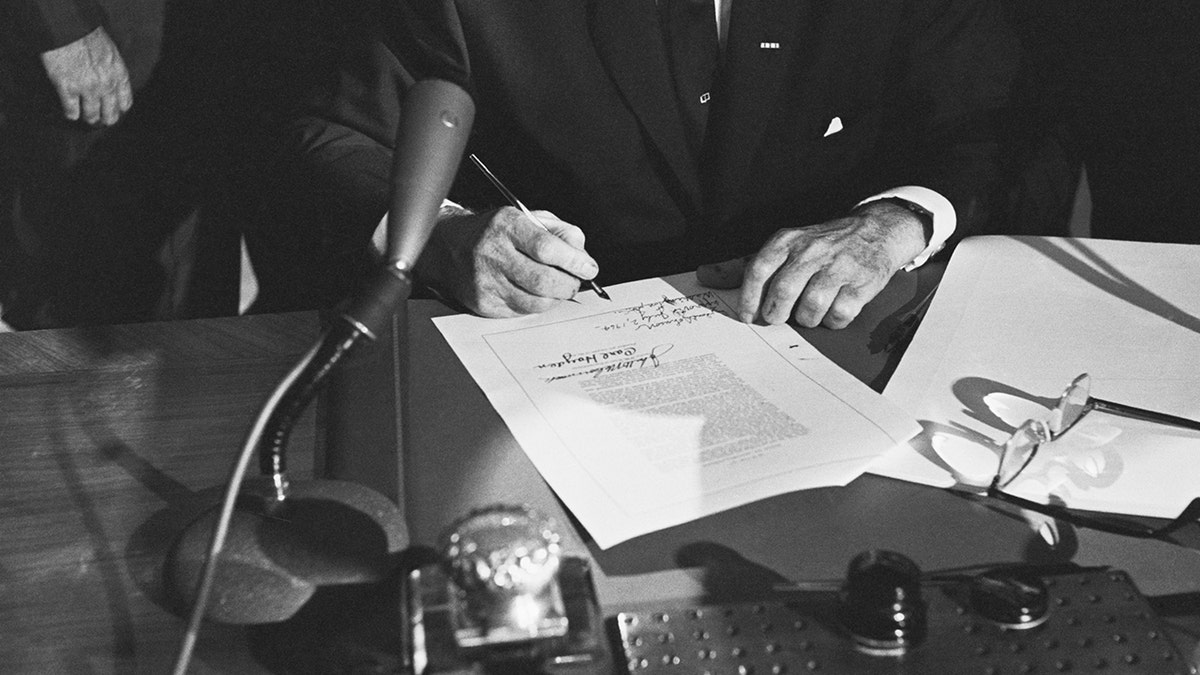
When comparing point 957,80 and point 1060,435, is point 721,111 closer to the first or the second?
point 957,80

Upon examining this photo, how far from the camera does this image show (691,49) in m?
1.28

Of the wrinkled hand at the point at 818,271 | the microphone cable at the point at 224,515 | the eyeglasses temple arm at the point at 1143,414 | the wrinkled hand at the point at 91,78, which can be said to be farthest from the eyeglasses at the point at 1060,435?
the wrinkled hand at the point at 91,78

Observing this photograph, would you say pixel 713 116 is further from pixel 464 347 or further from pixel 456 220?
pixel 464 347

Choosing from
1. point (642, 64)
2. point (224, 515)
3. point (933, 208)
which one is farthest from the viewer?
point (642, 64)

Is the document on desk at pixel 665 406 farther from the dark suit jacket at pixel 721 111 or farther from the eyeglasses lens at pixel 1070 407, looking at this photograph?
the dark suit jacket at pixel 721 111

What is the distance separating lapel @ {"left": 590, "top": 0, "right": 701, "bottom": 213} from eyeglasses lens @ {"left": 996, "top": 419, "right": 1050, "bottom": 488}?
687 mm

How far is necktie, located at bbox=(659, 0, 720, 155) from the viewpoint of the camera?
1271 mm

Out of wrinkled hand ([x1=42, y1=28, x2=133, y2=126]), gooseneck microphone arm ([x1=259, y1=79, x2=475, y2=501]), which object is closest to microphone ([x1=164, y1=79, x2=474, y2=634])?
gooseneck microphone arm ([x1=259, y1=79, x2=475, y2=501])

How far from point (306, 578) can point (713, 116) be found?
0.92 meters

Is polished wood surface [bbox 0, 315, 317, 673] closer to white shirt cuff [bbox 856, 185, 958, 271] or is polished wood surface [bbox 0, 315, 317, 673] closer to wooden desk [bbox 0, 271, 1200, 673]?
wooden desk [bbox 0, 271, 1200, 673]

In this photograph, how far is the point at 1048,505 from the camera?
27.0 inches
